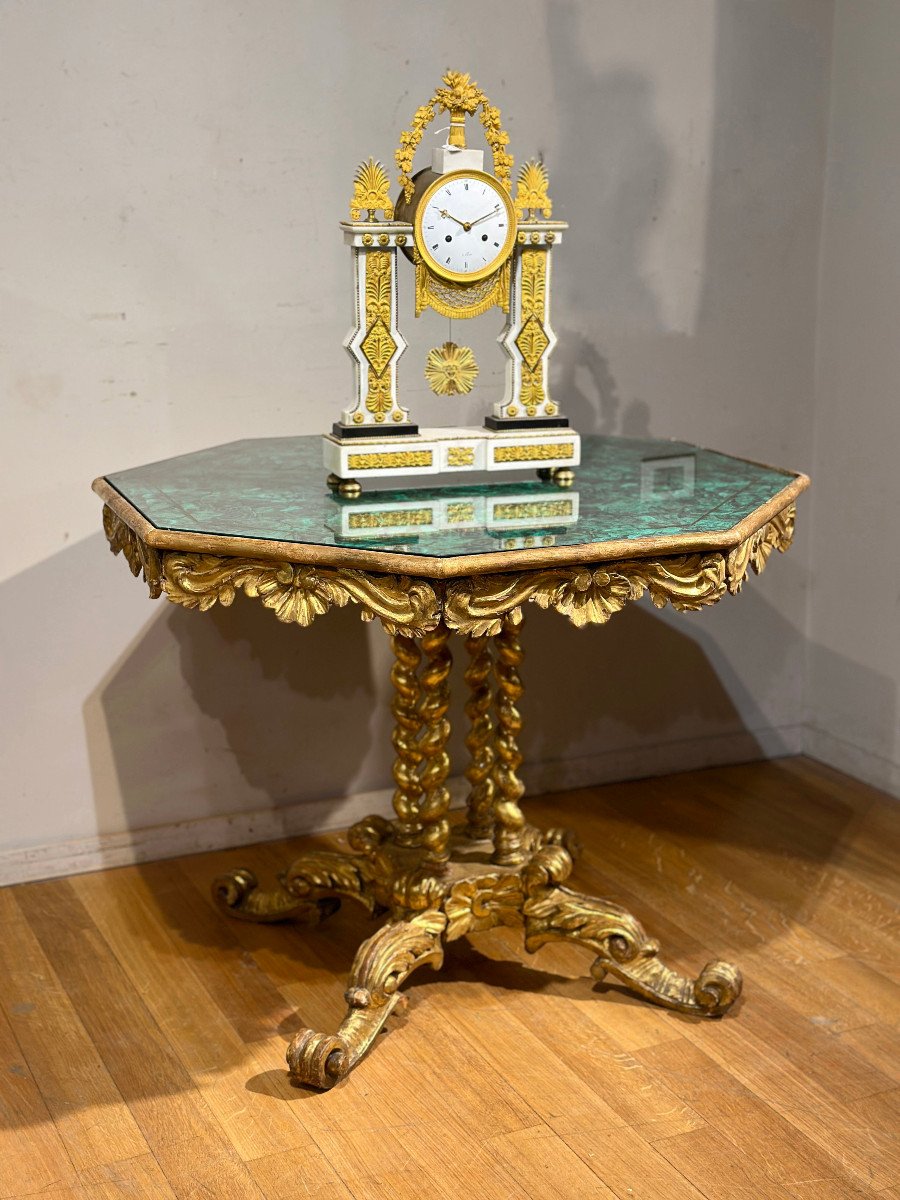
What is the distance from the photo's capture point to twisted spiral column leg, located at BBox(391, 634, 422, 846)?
2.94 meters

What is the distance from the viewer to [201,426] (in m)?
3.48

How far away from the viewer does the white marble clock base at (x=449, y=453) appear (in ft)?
9.24

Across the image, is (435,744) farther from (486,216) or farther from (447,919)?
(486,216)

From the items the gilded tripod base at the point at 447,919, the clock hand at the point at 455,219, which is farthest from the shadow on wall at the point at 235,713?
the clock hand at the point at 455,219

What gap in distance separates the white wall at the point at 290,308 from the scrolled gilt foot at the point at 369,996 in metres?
0.96

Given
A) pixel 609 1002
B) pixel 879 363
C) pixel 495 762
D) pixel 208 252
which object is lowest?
pixel 609 1002

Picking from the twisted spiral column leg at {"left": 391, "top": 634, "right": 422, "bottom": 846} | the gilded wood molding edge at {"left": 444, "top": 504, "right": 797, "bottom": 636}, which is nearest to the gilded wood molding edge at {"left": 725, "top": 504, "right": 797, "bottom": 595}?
the gilded wood molding edge at {"left": 444, "top": 504, "right": 797, "bottom": 636}

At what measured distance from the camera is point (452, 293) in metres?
2.85

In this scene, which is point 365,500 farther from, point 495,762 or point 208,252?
point 208,252

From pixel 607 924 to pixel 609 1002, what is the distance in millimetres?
165

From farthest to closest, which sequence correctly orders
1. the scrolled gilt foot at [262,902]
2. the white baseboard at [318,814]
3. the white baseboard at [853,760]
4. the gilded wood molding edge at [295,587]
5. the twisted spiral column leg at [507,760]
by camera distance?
1. the white baseboard at [853,760]
2. the white baseboard at [318,814]
3. the scrolled gilt foot at [262,902]
4. the twisted spiral column leg at [507,760]
5. the gilded wood molding edge at [295,587]

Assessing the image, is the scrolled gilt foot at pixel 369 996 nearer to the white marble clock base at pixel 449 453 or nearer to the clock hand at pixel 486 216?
the white marble clock base at pixel 449 453

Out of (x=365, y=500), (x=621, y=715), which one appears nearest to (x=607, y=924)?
(x=365, y=500)

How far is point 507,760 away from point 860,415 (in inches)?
64.5
